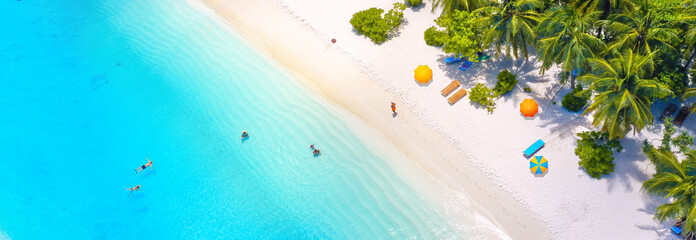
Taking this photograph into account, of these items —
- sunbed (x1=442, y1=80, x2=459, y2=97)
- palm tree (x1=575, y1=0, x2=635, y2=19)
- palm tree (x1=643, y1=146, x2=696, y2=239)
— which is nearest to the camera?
palm tree (x1=643, y1=146, x2=696, y2=239)

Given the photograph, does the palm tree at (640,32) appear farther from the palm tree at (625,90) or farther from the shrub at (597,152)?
the shrub at (597,152)

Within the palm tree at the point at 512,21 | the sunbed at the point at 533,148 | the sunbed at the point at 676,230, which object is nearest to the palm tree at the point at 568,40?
the palm tree at the point at 512,21

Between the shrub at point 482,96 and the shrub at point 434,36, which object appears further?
the shrub at point 434,36

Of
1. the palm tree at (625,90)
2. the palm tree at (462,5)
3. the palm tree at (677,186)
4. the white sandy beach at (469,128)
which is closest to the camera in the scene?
the palm tree at (677,186)

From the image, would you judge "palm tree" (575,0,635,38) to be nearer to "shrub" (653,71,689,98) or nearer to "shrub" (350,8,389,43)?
"shrub" (653,71,689,98)

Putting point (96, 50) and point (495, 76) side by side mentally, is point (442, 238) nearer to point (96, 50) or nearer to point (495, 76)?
point (495, 76)

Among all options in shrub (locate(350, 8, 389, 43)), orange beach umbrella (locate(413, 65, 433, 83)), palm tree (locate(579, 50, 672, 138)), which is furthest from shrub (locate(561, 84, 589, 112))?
shrub (locate(350, 8, 389, 43))
